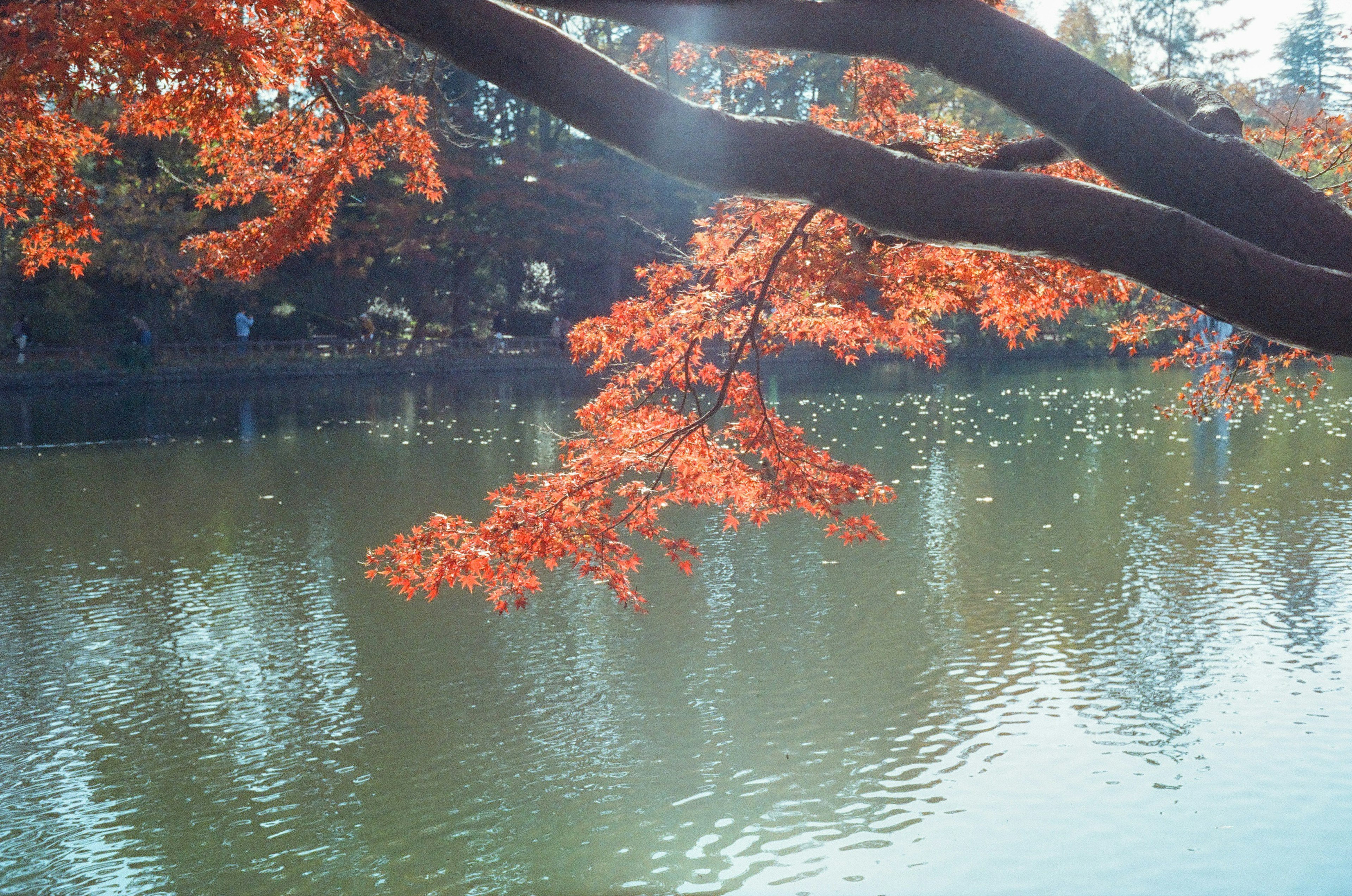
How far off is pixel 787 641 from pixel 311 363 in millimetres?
25381

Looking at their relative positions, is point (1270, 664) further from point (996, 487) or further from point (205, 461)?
point (205, 461)

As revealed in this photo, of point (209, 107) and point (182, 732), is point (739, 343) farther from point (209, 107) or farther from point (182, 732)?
point (182, 732)

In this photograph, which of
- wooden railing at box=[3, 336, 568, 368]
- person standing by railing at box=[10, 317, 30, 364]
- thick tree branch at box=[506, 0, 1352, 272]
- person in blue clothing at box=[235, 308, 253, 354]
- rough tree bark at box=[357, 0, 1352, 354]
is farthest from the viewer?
person in blue clothing at box=[235, 308, 253, 354]

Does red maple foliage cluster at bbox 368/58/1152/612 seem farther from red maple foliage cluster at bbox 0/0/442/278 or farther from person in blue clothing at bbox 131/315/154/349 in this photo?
person in blue clothing at bbox 131/315/154/349

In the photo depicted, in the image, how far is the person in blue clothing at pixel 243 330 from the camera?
30406 mm

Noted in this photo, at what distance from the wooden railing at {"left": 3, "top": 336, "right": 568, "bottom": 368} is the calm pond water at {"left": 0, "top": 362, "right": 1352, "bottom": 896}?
16135 millimetres

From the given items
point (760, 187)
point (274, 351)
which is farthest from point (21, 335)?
point (760, 187)

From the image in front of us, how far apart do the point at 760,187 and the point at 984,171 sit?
68cm

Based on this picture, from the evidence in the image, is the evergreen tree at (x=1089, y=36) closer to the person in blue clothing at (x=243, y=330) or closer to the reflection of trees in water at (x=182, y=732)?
the person in blue clothing at (x=243, y=330)

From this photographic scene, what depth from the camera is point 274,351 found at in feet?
102

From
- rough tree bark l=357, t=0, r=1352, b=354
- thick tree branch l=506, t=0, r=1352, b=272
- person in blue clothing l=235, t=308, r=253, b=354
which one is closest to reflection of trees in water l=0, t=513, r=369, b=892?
rough tree bark l=357, t=0, r=1352, b=354

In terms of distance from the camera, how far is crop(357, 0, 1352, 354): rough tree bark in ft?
11.8

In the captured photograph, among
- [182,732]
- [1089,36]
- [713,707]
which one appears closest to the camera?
[182,732]

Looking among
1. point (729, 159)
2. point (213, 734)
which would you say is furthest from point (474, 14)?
point (213, 734)
